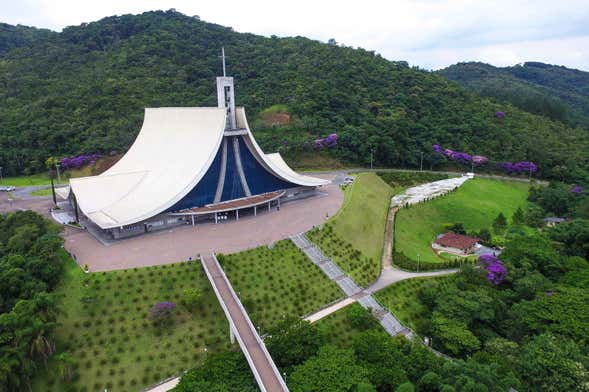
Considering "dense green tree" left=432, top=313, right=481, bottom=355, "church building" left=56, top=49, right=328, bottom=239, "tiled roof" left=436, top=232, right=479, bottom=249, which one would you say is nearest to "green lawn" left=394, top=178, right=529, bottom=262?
"tiled roof" left=436, top=232, right=479, bottom=249

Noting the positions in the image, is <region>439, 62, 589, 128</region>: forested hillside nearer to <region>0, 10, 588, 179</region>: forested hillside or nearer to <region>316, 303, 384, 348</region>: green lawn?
<region>0, 10, 588, 179</region>: forested hillside

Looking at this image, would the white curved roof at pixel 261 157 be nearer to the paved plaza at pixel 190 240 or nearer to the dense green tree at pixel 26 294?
the paved plaza at pixel 190 240

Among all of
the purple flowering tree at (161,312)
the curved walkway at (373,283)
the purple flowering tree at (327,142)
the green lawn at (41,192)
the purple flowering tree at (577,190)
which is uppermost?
the purple flowering tree at (327,142)

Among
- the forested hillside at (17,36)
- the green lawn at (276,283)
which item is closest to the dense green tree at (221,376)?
the green lawn at (276,283)

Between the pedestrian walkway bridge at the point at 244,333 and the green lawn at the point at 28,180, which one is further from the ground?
the green lawn at the point at 28,180

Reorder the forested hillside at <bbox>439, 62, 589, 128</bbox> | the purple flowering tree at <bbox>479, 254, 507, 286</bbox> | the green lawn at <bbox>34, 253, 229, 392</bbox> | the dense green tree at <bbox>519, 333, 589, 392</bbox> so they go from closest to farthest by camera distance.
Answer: the green lawn at <bbox>34, 253, 229, 392</bbox>
the dense green tree at <bbox>519, 333, 589, 392</bbox>
the purple flowering tree at <bbox>479, 254, 507, 286</bbox>
the forested hillside at <bbox>439, 62, 589, 128</bbox>

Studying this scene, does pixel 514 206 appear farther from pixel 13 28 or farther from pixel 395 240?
pixel 13 28
